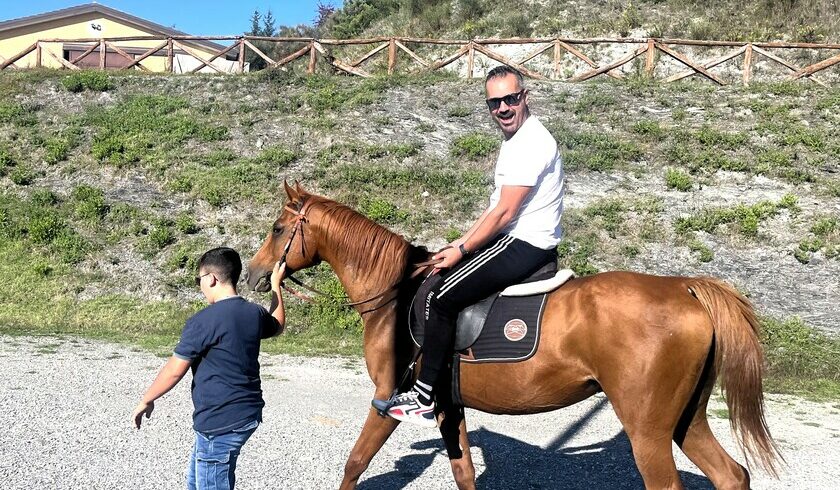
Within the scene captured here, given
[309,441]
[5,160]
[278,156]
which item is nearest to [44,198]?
[5,160]

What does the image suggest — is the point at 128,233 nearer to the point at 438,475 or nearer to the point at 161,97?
the point at 161,97

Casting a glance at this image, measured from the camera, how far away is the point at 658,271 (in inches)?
528

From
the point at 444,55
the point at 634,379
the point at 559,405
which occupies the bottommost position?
the point at 559,405

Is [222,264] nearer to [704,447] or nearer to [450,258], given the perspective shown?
[450,258]

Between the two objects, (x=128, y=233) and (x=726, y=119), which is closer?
(x=128, y=233)

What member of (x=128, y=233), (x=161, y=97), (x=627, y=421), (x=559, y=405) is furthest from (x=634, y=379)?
(x=161, y=97)

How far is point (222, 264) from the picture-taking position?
407 centimetres

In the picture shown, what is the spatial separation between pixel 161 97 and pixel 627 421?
2084 centimetres

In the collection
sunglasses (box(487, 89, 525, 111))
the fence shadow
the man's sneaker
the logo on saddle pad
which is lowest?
the fence shadow

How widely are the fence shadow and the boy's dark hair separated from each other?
2.61 m

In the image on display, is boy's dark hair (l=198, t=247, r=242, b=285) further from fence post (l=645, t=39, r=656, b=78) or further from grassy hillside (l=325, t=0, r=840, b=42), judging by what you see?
grassy hillside (l=325, t=0, r=840, b=42)

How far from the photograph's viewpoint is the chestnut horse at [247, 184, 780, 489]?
436 centimetres

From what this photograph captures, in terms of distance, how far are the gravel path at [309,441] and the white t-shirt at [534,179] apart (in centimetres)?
247

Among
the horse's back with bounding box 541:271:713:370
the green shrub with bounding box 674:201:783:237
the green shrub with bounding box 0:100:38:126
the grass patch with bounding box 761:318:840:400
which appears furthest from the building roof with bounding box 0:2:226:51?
the horse's back with bounding box 541:271:713:370
